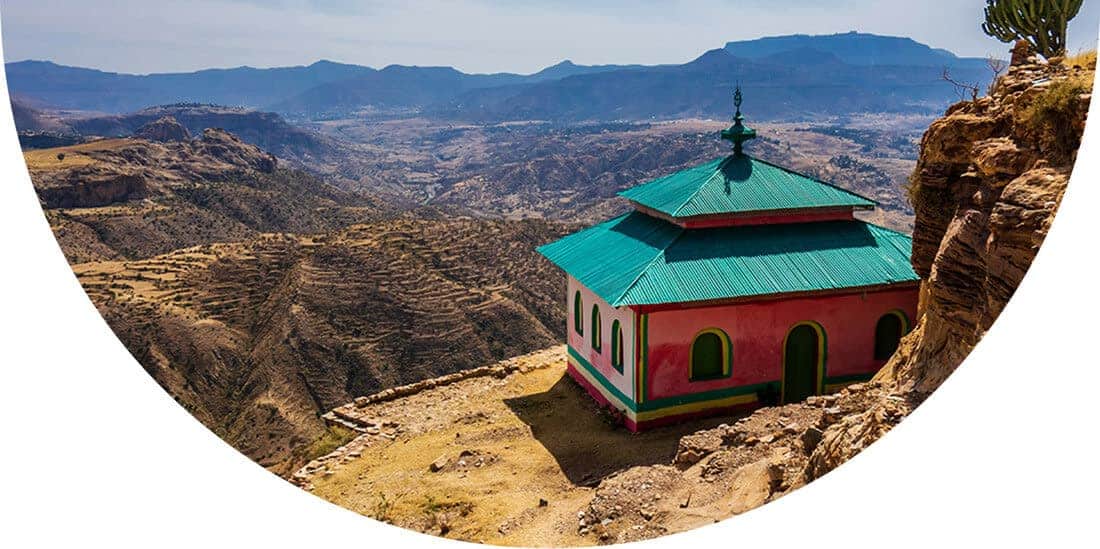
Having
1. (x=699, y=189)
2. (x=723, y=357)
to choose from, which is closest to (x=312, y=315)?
(x=699, y=189)

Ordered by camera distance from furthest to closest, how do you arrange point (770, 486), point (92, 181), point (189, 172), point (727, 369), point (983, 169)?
point (189, 172) → point (92, 181) → point (727, 369) → point (770, 486) → point (983, 169)

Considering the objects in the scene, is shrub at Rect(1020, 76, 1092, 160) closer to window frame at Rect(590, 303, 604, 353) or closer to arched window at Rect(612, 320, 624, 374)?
arched window at Rect(612, 320, 624, 374)

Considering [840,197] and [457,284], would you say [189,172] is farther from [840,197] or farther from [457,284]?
[840,197]

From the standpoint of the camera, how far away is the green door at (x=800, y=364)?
53.7ft

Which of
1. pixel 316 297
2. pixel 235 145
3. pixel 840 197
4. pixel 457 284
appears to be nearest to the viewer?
pixel 840 197

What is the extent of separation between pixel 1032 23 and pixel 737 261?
6579 millimetres

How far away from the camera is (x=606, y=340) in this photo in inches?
663

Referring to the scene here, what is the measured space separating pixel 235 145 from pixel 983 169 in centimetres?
11689

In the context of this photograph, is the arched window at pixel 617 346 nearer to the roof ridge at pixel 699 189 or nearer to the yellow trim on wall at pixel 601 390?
the yellow trim on wall at pixel 601 390

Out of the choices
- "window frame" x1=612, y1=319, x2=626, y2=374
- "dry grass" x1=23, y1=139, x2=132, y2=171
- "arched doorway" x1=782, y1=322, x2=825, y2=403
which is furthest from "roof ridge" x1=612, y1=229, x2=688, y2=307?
"dry grass" x1=23, y1=139, x2=132, y2=171

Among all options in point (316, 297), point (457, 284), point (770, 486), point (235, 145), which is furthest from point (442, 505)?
point (235, 145)

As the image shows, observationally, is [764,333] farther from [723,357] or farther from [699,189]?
[699,189]

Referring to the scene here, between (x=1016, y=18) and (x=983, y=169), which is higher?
(x=1016, y=18)

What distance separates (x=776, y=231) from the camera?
55.3ft
